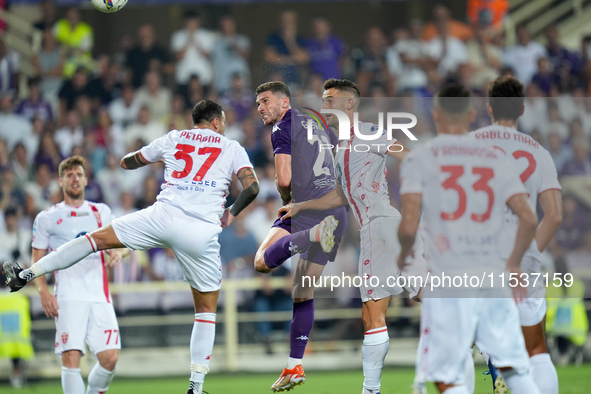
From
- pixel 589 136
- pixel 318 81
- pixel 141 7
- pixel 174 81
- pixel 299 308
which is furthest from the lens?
pixel 141 7

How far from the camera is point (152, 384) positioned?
38.8 feet

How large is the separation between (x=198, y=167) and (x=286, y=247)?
1.10 metres

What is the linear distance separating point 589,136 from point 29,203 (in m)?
9.38

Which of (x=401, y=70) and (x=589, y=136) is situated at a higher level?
(x=401, y=70)

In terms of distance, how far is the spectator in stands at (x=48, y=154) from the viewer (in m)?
13.9

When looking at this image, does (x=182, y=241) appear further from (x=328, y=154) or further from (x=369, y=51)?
(x=369, y=51)

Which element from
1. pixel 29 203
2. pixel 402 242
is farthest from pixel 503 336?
pixel 29 203

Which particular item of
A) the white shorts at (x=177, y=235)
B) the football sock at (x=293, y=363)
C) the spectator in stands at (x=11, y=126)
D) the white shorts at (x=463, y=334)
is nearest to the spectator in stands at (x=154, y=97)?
the spectator in stands at (x=11, y=126)

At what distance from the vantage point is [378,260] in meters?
7.43

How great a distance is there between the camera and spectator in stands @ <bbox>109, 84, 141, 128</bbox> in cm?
1512

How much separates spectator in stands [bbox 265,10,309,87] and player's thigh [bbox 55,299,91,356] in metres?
7.38

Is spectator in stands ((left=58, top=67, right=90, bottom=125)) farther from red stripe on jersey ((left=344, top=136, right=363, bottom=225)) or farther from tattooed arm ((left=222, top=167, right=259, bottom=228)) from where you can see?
red stripe on jersey ((left=344, top=136, right=363, bottom=225))

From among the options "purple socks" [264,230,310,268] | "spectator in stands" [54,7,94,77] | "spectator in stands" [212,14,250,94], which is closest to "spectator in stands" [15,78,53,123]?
"spectator in stands" [54,7,94,77]

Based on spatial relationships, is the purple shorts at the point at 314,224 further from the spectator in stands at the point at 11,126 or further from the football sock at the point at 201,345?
the spectator in stands at the point at 11,126
